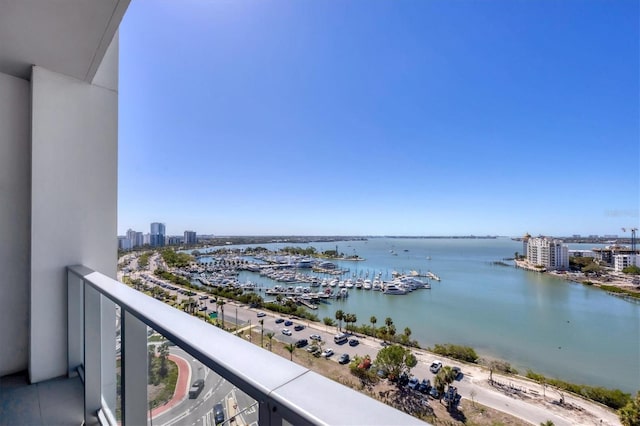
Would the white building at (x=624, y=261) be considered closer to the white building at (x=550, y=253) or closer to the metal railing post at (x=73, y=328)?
the white building at (x=550, y=253)

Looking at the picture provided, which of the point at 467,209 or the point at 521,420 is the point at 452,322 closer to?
the point at 521,420

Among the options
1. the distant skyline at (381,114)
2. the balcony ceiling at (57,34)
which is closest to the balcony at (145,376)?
the distant skyline at (381,114)

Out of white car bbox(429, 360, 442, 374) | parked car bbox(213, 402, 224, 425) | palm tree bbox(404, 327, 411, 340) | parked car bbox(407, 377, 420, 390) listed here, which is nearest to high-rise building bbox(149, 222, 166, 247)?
parked car bbox(407, 377, 420, 390)

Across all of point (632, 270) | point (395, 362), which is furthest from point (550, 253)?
point (395, 362)

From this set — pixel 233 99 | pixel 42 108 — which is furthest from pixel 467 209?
pixel 42 108

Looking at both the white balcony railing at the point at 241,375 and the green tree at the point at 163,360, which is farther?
the green tree at the point at 163,360

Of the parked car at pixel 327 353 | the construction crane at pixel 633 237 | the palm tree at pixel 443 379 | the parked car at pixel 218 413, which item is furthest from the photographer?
the construction crane at pixel 633 237
